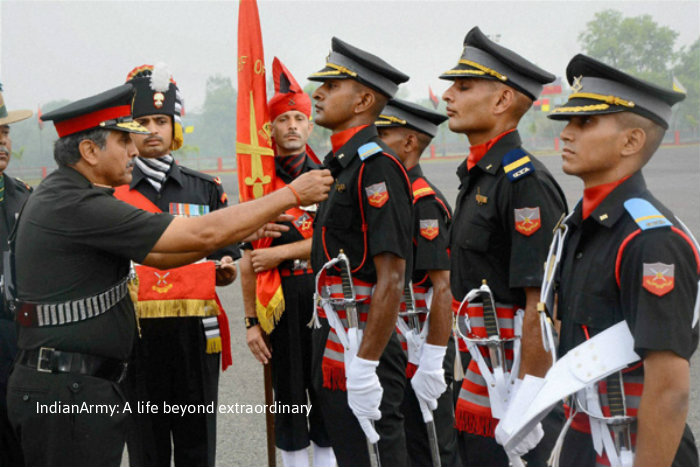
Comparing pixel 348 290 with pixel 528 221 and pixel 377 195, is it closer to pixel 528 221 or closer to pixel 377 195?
pixel 377 195

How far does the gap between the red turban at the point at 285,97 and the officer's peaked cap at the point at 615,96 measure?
270 centimetres

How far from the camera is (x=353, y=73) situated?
11.9 ft

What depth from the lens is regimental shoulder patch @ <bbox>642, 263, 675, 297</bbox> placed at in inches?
85.0

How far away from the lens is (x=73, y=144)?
3.29 metres

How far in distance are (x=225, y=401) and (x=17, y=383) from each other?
3347 mm

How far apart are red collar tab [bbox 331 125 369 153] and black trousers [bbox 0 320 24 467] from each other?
2436mm

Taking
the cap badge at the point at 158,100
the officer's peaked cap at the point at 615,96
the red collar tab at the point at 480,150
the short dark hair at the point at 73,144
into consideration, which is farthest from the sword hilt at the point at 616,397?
the cap badge at the point at 158,100

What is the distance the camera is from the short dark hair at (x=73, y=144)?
3.28m

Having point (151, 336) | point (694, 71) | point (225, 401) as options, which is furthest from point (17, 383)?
point (694, 71)

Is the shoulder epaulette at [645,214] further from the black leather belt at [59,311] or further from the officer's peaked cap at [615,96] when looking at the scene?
the black leather belt at [59,311]

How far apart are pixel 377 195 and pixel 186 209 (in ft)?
5.95

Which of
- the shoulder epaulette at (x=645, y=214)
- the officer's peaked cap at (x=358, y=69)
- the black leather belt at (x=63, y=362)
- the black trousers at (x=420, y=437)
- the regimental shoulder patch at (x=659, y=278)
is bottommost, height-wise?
the black trousers at (x=420, y=437)

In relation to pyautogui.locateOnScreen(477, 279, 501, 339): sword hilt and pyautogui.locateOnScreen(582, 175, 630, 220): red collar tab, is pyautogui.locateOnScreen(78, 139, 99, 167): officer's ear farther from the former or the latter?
pyautogui.locateOnScreen(582, 175, 630, 220): red collar tab

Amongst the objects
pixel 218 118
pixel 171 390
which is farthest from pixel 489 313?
pixel 218 118
